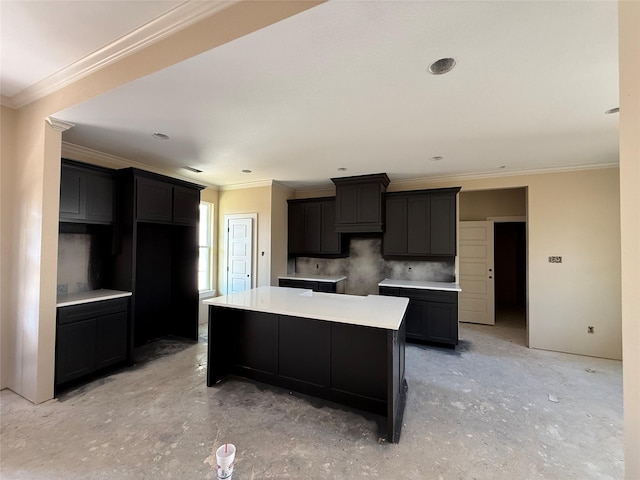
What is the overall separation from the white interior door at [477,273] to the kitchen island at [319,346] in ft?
10.8

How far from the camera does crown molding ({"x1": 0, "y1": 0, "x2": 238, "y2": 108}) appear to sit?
1.53m

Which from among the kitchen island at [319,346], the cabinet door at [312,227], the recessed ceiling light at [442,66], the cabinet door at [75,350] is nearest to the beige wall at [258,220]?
the cabinet door at [312,227]

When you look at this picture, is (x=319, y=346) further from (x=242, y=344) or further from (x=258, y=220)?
(x=258, y=220)

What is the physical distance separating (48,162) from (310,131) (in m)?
2.45

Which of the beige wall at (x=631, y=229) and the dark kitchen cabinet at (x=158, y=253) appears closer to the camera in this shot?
the beige wall at (x=631, y=229)

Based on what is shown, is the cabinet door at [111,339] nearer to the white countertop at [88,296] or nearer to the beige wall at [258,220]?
the white countertop at [88,296]

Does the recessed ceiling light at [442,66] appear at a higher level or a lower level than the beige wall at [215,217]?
higher

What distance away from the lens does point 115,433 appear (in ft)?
6.84

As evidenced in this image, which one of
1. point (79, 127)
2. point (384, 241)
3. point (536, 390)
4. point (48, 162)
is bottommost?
point (536, 390)

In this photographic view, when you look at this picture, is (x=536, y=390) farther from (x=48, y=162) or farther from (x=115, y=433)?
(x=48, y=162)

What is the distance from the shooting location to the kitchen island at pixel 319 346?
224 centimetres

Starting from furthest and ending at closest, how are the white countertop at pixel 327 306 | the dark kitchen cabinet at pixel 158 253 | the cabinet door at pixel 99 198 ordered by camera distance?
the dark kitchen cabinet at pixel 158 253
the cabinet door at pixel 99 198
the white countertop at pixel 327 306

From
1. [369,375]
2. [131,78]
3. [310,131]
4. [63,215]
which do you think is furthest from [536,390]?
[63,215]

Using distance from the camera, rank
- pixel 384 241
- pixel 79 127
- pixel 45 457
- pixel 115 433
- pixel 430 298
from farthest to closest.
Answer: pixel 384 241 < pixel 430 298 < pixel 79 127 < pixel 115 433 < pixel 45 457
